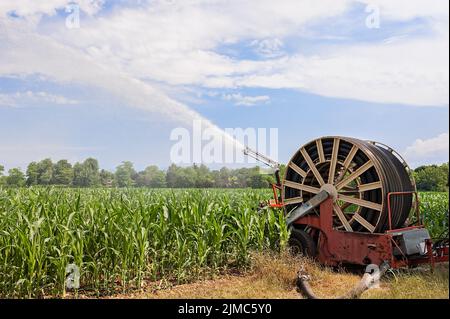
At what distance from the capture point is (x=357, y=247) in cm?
843

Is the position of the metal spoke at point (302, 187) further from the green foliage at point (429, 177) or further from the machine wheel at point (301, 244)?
the green foliage at point (429, 177)

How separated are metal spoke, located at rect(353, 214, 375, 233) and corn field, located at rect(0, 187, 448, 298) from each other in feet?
4.62

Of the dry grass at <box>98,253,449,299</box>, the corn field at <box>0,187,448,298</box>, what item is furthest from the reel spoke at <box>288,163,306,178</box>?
the dry grass at <box>98,253,449,299</box>

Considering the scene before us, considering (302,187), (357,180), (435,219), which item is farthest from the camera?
(435,219)

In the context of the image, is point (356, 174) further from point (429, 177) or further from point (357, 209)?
point (429, 177)

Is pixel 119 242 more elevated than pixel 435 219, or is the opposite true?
pixel 119 242

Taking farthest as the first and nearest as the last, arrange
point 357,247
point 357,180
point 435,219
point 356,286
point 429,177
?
1. point 429,177
2. point 435,219
3. point 357,180
4. point 357,247
5. point 356,286

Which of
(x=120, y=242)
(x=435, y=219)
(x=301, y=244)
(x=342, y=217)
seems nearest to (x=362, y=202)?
(x=342, y=217)

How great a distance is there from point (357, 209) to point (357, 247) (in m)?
1.01

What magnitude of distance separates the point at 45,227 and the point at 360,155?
5866 mm

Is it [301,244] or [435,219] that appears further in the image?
[435,219]

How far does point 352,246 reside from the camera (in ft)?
27.9

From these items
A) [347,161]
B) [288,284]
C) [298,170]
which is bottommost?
[288,284]
